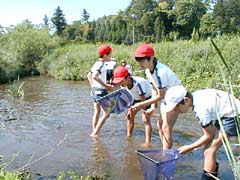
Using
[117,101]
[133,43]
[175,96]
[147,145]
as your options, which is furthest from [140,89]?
[133,43]

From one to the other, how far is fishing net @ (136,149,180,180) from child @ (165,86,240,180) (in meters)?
0.20

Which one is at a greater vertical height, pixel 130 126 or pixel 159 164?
pixel 159 164

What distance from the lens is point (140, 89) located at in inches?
241

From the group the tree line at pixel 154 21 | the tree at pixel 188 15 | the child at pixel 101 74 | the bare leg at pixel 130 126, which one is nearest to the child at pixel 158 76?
the child at pixel 101 74

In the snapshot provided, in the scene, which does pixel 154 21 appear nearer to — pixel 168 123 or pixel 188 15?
pixel 188 15

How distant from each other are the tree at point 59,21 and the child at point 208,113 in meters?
69.4

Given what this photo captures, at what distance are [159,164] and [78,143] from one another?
320 cm

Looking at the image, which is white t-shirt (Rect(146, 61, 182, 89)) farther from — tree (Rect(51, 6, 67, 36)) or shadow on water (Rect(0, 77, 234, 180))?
tree (Rect(51, 6, 67, 36))

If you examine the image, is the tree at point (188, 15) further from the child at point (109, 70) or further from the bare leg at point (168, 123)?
the bare leg at point (168, 123)

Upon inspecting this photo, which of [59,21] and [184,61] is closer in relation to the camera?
[184,61]

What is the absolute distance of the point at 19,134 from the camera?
752 cm

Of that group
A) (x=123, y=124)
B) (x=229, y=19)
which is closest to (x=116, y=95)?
(x=123, y=124)

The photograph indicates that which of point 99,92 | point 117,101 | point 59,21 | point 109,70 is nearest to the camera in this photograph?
point 117,101

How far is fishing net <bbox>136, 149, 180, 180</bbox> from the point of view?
154 inches
